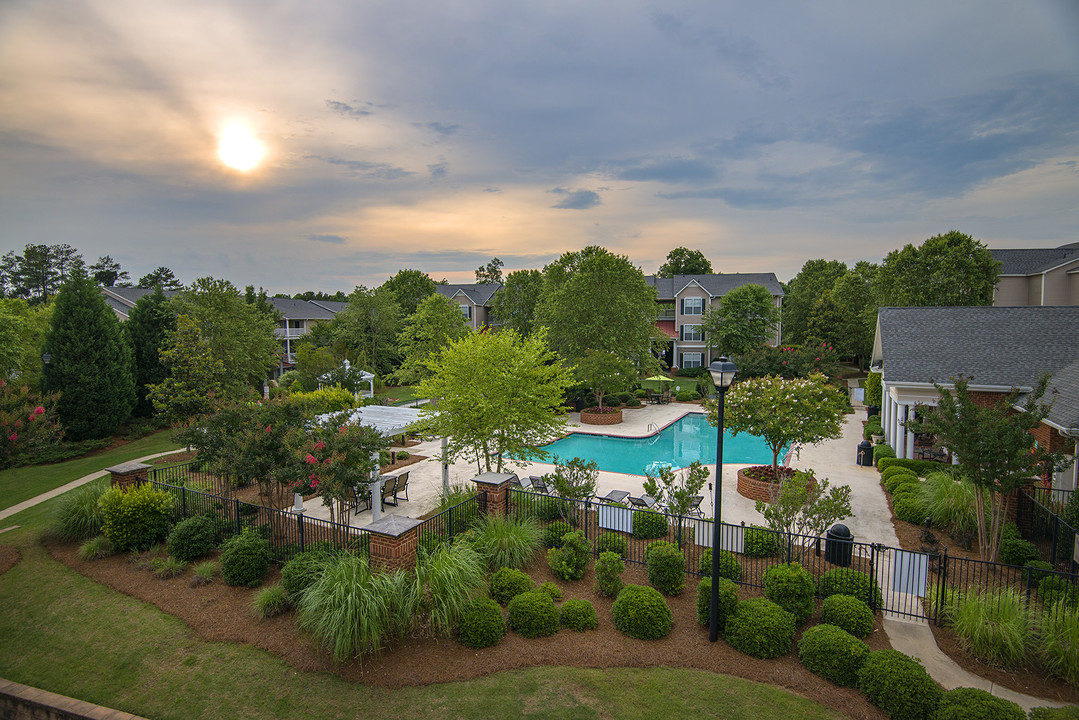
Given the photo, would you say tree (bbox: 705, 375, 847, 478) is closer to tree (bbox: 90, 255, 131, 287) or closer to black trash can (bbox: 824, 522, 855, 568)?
black trash can (bbox: 824, 522, 855, 568)

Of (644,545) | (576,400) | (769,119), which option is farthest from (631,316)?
(644,545)

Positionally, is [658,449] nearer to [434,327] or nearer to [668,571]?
[668,571]

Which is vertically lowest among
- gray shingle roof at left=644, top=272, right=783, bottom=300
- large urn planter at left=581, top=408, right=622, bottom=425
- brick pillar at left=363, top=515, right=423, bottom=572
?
large urn planter at left=581, top=408, right=622, bottom=425

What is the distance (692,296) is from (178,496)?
46981 mm

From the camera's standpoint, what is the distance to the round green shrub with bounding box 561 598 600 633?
26.5ft

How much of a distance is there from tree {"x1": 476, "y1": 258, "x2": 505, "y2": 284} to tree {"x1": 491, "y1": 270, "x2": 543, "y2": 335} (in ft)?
175

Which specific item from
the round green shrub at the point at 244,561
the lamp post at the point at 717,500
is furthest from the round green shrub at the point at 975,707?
the round green shrub at the point at 244,561

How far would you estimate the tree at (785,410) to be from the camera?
14.5 m

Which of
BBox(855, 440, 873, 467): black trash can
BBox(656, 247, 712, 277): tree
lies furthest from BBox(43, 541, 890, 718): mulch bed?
BBox(656, 247, 712, 277): tree

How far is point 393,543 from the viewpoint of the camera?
26.9ft

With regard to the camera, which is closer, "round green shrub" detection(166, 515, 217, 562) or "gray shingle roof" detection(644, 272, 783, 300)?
"round green shrub" detection(166, 515, 217, 562)

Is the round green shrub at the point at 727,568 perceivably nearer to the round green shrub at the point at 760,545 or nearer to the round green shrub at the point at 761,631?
the round green shrub at the point at 760,545

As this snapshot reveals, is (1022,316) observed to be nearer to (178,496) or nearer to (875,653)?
(875,653)

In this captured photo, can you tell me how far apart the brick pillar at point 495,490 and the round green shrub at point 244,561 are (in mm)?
4443
